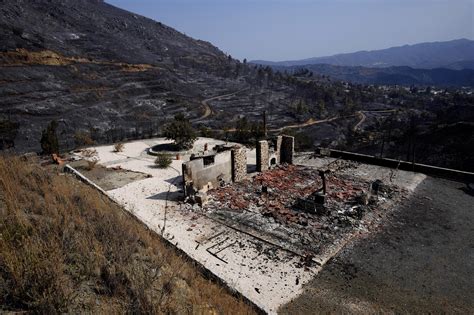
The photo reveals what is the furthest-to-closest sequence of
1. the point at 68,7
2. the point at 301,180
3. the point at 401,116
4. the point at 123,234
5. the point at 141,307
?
the point at 68,7, the point at 401,116, the point at 301,180, the point at 123,234, the point at 141,307

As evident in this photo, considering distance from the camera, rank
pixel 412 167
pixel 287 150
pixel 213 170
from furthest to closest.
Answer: pixel 287 150 → pixel 412 167 → pixel 213 170

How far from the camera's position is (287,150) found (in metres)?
21.2

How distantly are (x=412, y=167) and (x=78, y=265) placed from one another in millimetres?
19931

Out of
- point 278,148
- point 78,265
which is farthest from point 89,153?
point 78,265

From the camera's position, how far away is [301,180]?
18172 millimetres

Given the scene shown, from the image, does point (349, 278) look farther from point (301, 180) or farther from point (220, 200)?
point (301, 180)

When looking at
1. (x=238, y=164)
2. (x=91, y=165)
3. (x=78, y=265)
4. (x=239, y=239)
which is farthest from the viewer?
(x=91, y=165)

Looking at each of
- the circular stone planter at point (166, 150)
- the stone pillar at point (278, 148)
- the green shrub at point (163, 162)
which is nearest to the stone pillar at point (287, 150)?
the stone pillar at point (278, 148)

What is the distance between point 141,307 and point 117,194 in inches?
492

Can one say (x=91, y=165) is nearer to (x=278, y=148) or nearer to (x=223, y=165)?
(x=223, y=165)

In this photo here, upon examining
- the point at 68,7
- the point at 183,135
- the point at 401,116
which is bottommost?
the point at 401,116

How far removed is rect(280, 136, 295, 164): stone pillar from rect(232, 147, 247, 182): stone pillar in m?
4.18

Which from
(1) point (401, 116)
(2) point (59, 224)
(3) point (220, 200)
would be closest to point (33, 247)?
(2) point (59, 224)

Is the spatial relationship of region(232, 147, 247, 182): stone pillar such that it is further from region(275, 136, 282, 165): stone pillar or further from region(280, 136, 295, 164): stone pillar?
region(280, 136, 295, 164): stone pillar
